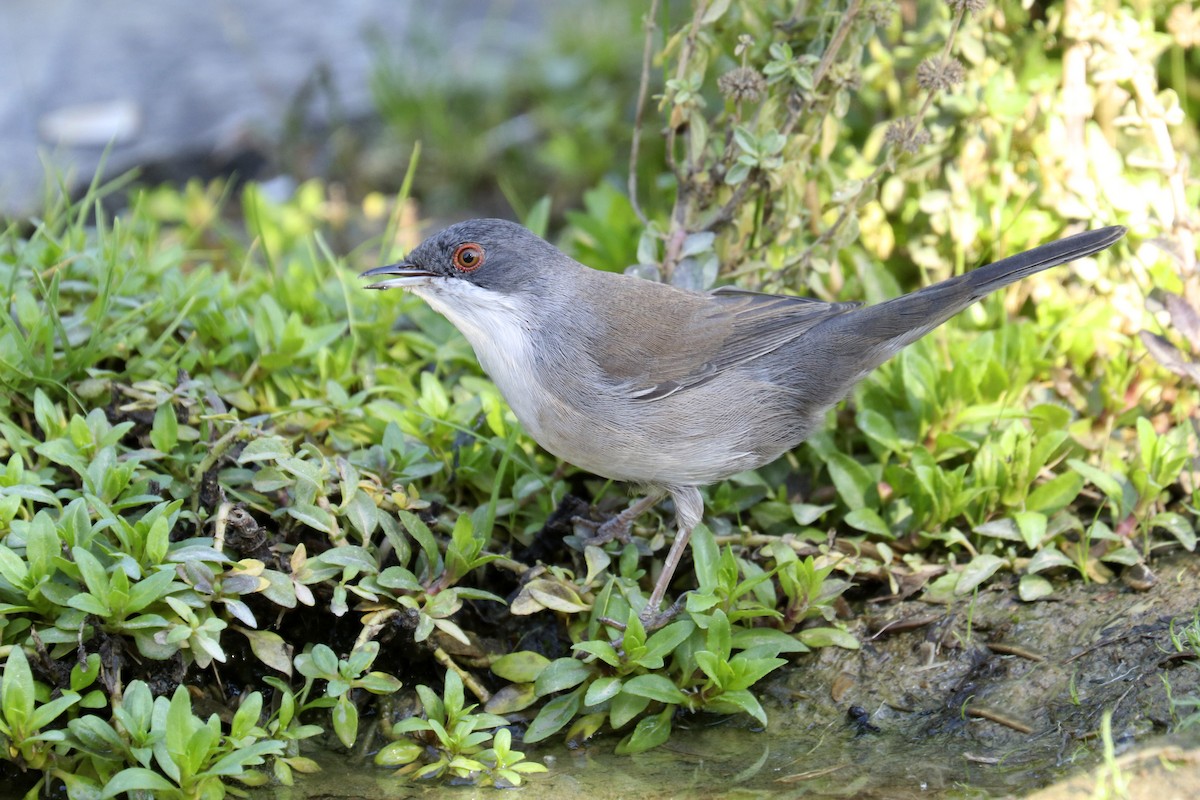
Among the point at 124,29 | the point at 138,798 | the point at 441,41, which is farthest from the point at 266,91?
the point at 138,798

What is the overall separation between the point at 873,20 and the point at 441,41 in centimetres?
440

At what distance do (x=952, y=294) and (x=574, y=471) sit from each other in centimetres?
157

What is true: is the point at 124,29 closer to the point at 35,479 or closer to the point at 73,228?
the point at 73,228

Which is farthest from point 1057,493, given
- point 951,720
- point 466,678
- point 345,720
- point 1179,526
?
point 345,720

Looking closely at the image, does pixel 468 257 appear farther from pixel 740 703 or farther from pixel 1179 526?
pixel 1179 526

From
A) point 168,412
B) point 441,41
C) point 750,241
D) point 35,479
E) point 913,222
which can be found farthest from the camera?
point 441,41

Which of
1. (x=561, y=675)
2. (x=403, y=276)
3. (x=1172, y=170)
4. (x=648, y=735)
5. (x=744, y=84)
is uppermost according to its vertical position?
(x=744, y=84)

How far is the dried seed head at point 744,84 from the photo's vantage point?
4164 millimetres

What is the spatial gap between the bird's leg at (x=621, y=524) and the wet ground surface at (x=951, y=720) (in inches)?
27.8

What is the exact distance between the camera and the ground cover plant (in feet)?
10.8

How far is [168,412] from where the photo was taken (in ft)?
12.8

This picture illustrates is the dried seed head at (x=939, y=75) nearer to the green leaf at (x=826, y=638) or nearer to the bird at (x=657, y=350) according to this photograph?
the bird at (x=657, y=350)

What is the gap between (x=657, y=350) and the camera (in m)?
3.93

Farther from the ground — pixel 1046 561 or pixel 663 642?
pixel 1046 561
